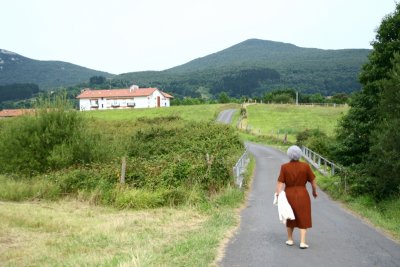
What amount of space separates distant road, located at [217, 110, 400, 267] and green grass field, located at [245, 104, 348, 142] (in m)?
52.1

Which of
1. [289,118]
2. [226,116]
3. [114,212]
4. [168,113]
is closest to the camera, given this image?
[114,212]

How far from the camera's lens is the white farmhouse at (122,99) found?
12238 centimetres

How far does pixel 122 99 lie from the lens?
406 feet

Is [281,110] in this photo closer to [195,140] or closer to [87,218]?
[195,140]

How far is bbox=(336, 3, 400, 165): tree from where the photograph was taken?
64.0ft

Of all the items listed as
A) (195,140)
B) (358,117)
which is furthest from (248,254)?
(195,140)

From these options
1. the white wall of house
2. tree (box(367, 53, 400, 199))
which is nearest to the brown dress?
tree (box(367, 53, 400, 199))

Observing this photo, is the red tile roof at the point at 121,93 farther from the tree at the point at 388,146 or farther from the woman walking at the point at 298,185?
the woman walking at the point at 298,185

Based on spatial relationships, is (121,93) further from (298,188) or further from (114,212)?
(298,188)

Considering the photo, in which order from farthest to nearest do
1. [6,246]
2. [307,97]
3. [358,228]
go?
[307,97] < [358,228] < [6,246]

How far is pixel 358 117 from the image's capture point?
2045 cm

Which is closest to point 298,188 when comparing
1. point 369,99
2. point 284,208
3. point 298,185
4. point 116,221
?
point 298,185

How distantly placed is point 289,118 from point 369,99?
207 ft

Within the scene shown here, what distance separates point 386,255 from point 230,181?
10892 millimetres
